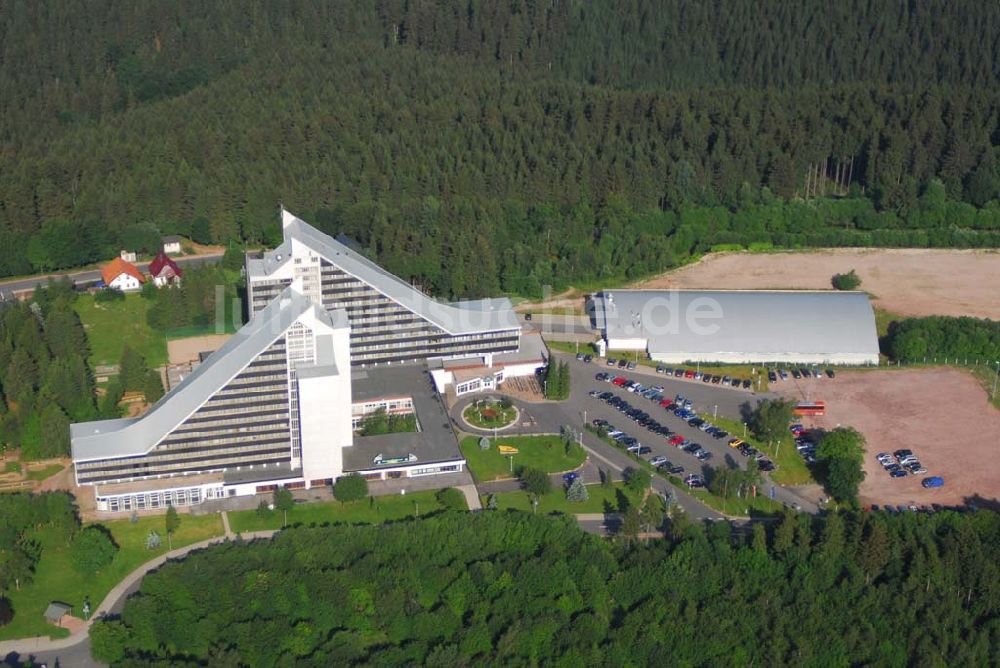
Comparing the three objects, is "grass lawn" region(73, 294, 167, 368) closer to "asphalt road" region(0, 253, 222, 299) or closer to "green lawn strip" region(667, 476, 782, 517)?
"asphalt road" region(0, 253, 222, 299)

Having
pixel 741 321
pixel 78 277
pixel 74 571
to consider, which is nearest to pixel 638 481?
pixel 741 321

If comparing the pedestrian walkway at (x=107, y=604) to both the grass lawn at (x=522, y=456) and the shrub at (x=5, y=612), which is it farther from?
the grass lawn at (x=522, y=456)

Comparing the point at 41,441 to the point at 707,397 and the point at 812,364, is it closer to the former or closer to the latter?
the point at 707,397

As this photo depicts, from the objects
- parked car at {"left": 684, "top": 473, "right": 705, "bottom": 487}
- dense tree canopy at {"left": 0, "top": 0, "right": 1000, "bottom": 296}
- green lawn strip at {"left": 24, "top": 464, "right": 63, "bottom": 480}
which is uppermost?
dense tree canopy at {"left": 0, "top": 0, "right": 1000, "bottom": 296}

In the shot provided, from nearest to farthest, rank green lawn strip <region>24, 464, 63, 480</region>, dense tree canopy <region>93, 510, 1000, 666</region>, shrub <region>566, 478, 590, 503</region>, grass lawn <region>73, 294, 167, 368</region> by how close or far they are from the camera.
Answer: dense tree canopy <region>93, 510, 1000, 666</region>
shrub <region>566, 478, 590, 503</region>
green lawn strip <region>24, 464, 63, 480</region>
grass lawn <region>73, 294, 167, 368</region>

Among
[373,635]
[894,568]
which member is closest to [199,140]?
[373,635]

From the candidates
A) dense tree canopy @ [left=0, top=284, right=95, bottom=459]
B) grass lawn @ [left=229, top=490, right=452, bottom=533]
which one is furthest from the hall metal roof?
dense tree canopy @ [left=0, top=284, right=95, bottom=459]

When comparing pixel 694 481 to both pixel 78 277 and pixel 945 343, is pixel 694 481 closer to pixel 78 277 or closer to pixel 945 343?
pixel 945 343
